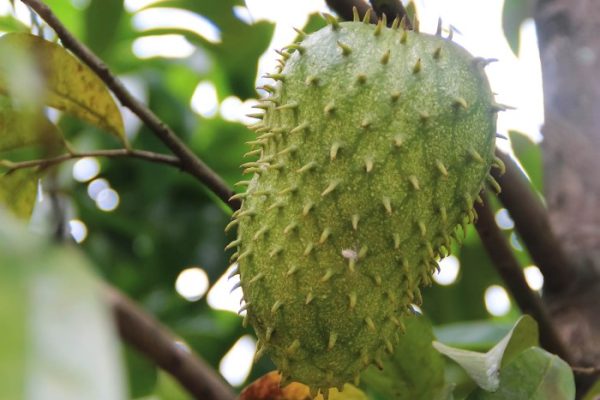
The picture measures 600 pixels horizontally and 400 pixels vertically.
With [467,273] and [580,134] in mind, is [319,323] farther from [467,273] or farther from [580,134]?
[467,273]

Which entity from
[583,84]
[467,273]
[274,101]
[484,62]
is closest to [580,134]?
[583,84]

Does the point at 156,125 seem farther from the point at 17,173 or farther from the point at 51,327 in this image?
the point at 51,327

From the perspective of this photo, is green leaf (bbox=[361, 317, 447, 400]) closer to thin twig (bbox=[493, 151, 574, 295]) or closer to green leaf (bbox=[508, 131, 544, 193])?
thin twig (bbox=[493, 151, 574, 295])

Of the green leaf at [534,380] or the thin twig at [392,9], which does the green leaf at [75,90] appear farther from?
the green leaf at [534,380]

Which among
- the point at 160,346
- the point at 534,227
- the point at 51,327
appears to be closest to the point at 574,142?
the point at 534,227

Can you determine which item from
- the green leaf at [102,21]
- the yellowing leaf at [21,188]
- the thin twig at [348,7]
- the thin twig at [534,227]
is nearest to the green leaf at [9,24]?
the green leaf at [102,21]

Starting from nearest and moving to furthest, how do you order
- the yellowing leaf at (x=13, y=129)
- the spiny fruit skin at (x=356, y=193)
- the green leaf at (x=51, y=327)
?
the green leaf at (x=51, y=327), the spiny fruit skin at (x=356, y=193), the yellowing leaf at (x=13, y=129)

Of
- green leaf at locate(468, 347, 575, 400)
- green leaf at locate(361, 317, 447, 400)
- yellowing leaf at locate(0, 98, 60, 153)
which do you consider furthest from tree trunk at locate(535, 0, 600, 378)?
yellowing leaf at locate(0, 98, 60, 153)
